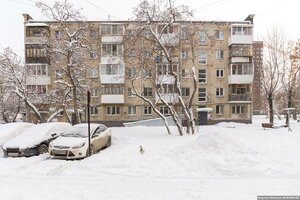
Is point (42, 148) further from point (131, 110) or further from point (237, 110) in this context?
point (237, 110)

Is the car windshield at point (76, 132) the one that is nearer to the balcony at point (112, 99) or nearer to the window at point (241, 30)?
the balcony at point (112, 99)

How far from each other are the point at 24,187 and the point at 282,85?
118 ft

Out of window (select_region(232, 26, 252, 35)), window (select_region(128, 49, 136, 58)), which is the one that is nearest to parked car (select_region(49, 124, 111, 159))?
window (select_region(128, 49, 136, 58))

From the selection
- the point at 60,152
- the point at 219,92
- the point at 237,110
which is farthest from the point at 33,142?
the point at 237,110

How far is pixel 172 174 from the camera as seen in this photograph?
28.9 feet

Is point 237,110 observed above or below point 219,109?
below

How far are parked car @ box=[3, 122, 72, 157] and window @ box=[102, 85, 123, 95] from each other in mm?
24695

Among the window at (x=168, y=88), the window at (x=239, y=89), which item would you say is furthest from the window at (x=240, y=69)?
the window at (x=168, y=88)

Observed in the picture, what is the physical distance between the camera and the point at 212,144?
1088 cm

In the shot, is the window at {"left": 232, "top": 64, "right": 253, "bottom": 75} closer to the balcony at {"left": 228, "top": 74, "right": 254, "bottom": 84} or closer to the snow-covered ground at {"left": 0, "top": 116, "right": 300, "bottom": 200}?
the balcony at {"left": 228, "top": 74, "right": 254, "bottom": 84}

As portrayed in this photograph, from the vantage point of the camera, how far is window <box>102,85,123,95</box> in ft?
132

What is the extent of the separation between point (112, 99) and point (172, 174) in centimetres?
3164

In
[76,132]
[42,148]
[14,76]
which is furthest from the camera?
[14,76]

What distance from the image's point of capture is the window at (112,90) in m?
40.1
